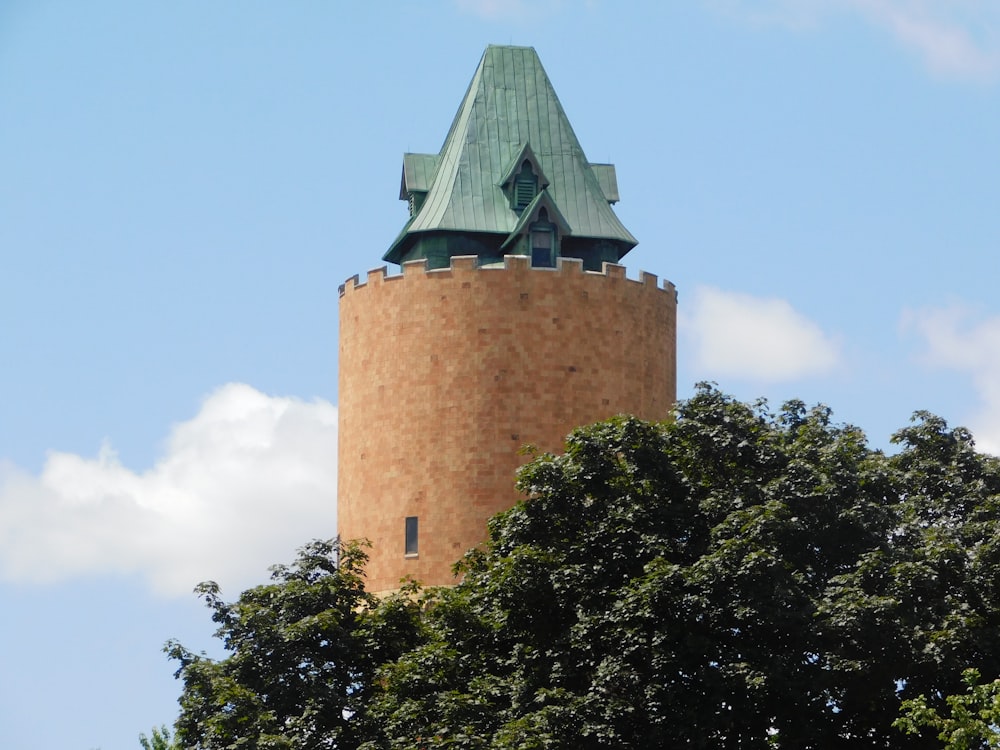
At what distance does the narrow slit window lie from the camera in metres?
56.8

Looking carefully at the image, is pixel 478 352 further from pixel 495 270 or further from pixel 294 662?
pixel 294 662

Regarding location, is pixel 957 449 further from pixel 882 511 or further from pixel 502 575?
pixel 502 575

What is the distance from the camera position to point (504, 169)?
202 ft

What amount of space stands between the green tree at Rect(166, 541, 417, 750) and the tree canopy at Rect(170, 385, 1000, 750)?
54 millimetres

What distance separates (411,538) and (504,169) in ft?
39.4

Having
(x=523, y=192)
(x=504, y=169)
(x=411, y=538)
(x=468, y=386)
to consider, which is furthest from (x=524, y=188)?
(x=411, y=538)

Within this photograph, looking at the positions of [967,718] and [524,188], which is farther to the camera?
[524,188]

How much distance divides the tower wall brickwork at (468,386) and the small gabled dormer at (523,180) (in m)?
3.46

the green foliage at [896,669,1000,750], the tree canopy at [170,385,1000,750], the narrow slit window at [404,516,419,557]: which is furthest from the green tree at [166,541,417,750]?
the green foliage at [896,669,1000,750]

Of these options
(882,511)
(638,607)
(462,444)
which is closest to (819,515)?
(882,511)

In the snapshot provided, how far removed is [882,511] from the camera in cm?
4434

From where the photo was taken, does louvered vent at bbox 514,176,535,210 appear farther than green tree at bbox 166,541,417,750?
Yes

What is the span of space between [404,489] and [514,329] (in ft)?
18.0

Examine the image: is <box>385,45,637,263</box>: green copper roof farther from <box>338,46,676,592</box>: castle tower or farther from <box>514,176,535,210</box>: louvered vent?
<box>514,176,535,210</box>: louvered vent
